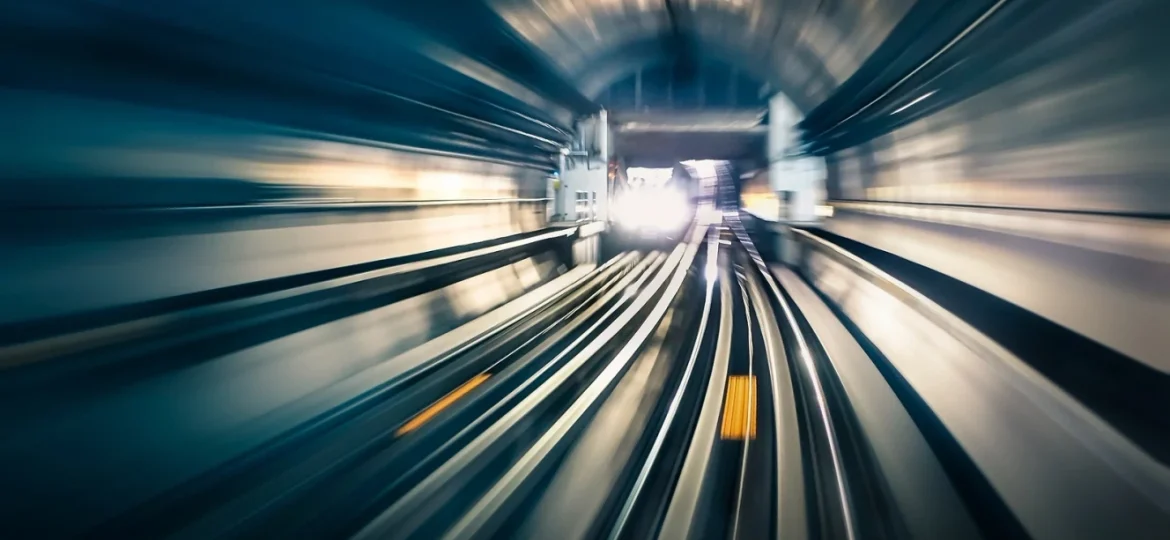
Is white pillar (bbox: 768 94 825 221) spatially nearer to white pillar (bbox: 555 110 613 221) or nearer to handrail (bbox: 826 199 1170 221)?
white pillar (bbox: 555 110 613 221)

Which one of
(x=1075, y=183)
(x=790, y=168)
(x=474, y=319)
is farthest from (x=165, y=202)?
(x=790, y=168)

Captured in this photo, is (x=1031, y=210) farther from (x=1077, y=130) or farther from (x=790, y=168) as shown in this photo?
(x=790, y=168)

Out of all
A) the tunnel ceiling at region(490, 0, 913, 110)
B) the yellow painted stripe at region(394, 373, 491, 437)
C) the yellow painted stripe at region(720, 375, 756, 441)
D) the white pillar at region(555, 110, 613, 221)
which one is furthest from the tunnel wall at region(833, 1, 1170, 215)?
the white pillar at region(555, 110, 613, 221)

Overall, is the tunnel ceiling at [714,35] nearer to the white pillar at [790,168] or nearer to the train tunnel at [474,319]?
the train tunnel at [474,319]

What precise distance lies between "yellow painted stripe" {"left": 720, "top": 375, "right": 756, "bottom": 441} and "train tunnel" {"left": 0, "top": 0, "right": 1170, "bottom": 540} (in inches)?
1.6

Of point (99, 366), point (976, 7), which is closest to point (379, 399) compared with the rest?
point (99, 366)

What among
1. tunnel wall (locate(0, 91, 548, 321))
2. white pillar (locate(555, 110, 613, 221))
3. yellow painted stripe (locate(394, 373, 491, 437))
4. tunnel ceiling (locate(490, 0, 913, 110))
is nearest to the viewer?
tunnel wall (locate(0, 91, 548, 321))

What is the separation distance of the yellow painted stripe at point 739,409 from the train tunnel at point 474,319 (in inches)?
1.6

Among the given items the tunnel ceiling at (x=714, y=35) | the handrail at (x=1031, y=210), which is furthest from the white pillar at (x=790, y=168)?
the handrail at (x=1031, y=210)

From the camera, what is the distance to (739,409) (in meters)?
4.70

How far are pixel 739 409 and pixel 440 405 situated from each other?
169 centimetres

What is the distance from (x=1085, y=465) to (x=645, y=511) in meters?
1.60

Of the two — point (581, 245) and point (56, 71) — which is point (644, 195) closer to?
point (581, 245)

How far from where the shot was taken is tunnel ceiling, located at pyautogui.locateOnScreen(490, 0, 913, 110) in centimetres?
730
